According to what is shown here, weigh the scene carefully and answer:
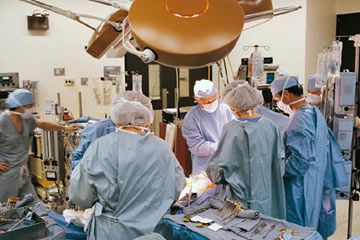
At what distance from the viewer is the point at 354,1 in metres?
5.65

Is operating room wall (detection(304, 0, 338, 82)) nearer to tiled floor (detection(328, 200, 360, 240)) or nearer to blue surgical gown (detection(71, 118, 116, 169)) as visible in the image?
tiled floor (detection(328, 200, 360, 240))

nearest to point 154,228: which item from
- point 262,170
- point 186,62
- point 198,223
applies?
point 198,223

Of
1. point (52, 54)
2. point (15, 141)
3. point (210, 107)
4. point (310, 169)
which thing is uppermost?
point (52, 54)

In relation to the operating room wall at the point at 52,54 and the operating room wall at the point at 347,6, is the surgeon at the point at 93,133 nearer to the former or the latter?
the operating room wall at the point at 52,54

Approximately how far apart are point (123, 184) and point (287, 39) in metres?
4.20

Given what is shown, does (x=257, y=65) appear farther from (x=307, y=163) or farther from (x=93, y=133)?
(x=93, y=133)

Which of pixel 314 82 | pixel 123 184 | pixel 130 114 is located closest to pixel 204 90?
pixel 314 82

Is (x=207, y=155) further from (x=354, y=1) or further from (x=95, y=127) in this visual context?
(x=354, y=1)

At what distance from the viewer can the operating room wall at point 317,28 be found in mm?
5258

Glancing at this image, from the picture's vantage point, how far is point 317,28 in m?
5.43

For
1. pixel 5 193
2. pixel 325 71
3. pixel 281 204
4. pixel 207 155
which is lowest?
pixel 5 193

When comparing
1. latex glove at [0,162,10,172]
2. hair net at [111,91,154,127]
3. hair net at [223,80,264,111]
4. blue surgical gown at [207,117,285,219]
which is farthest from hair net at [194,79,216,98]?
latex glove at [0,162,10,172]

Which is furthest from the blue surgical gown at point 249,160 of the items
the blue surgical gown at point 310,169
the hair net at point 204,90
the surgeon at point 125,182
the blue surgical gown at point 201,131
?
the hair net at point 204,90

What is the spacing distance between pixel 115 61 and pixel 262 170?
398 cm
